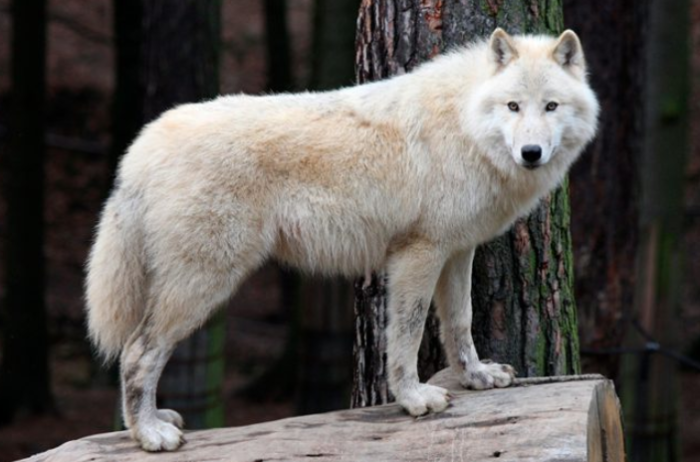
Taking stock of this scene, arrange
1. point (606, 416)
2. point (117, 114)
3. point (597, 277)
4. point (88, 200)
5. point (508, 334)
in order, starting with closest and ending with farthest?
point (606, 416)
point (508, 334)
point (597, 277)
point (117, 114)
point (88, 200)

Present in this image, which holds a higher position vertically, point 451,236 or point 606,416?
point 451,236

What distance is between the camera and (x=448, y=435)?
4.98m

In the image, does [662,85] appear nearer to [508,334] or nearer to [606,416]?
[508,334]

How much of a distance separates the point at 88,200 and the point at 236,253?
12739 millimetres

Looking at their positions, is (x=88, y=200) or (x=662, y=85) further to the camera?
(x=88, y=200)

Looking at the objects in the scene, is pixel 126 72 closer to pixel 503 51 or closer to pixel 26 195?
pixel 26 195

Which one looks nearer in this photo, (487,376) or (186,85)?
(487,376)

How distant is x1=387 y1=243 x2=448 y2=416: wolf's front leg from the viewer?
525cm

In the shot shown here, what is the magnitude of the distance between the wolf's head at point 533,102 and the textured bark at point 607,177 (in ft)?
13.9

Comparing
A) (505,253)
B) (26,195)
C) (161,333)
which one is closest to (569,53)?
(505,253)

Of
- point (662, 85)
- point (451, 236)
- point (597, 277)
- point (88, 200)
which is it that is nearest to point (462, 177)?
point (451, 236)

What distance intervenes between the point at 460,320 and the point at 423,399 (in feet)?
1.92

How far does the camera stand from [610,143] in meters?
9.53

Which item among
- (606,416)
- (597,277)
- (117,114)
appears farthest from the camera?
(117,114)
